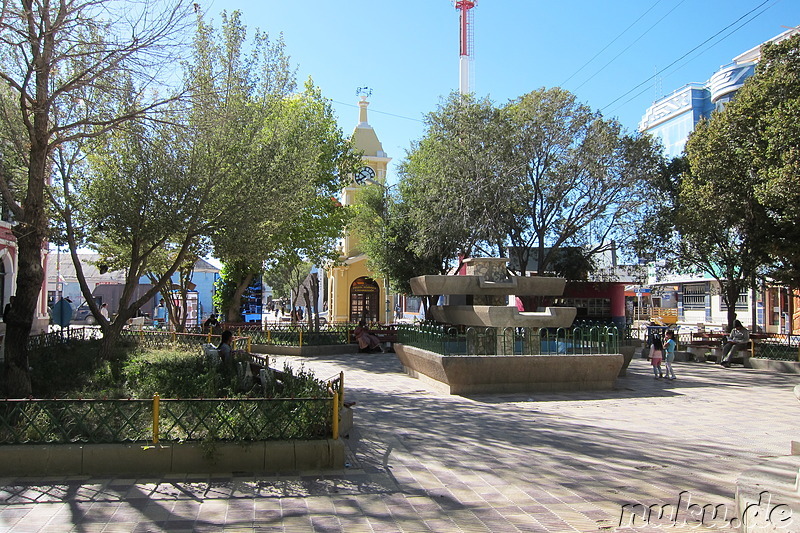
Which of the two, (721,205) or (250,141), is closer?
(250,141)

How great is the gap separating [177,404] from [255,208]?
578cm

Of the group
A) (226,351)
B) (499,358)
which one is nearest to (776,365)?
(499,358)

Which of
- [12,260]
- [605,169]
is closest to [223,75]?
[605,169]

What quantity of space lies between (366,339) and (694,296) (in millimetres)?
38891

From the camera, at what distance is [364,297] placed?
37.9 meters

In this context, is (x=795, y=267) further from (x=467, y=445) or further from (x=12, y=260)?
(x=12, y=260)

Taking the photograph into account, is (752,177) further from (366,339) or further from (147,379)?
(147,379)

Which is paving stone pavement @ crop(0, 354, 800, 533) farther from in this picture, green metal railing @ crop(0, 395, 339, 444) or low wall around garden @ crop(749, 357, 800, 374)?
low wall around garden @ crop(749, 357, 800, 374)

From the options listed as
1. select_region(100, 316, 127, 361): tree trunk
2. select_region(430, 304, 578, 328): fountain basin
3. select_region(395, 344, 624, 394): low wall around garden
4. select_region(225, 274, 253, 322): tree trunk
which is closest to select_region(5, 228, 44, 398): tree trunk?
select_region(100, 316, 127, 361): tree trunk

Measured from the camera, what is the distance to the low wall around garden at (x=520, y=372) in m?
12.3

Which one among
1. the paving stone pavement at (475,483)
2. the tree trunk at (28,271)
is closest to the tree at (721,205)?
the paving stone pavement at (475,483)

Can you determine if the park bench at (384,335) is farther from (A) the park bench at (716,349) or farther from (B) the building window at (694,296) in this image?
(B) the building window at (694,296)

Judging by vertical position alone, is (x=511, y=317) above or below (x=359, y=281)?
below

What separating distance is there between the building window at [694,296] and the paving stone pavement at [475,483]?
138ft
